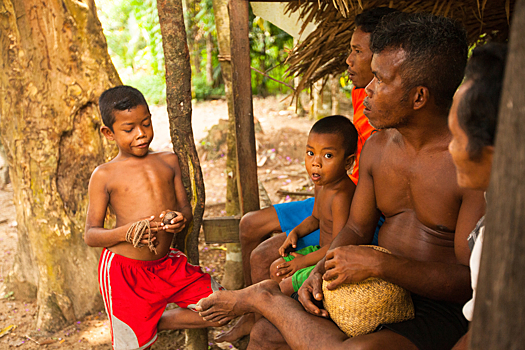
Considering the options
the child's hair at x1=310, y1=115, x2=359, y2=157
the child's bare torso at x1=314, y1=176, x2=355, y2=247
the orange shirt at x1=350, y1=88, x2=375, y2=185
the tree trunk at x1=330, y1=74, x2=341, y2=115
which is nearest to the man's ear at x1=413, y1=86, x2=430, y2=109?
the child's hair at x1=310, y1=115, x2=359, y2=157

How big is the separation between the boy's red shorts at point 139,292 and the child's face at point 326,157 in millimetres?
907

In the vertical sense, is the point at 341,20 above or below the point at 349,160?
above

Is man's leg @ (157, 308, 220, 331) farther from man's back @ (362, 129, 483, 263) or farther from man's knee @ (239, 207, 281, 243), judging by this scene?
man's back @ (362, 129, 483, 263)

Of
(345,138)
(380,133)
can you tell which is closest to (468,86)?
(380,133)

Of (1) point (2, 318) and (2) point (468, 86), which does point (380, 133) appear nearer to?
(2) point (468, 86)

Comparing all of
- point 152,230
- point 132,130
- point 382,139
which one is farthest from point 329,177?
point 132,130

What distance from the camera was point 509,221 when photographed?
0.74 meters

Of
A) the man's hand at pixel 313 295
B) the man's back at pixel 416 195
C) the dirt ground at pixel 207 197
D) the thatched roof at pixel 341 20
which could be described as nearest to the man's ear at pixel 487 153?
the man's back at pixel 416 195

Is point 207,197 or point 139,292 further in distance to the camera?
point 207,197

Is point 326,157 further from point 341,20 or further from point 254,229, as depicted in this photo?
point 341,20

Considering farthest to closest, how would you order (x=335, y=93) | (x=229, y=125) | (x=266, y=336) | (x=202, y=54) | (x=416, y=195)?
(x=202, y=54), (x=335, y=93), (x=229, y=125), (x=266, y=336), (x=416, y=195)

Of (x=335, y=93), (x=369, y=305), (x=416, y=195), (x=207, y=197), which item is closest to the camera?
(x=369, y=305)

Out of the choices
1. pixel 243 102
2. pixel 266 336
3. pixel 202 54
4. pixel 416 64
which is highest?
pixel 202 54

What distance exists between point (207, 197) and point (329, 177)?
3.99 metres
